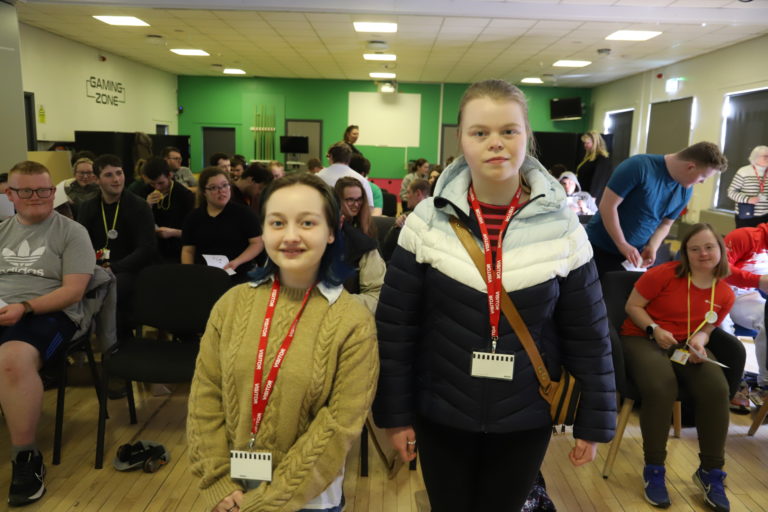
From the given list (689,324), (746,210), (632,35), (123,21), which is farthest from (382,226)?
(123,21)

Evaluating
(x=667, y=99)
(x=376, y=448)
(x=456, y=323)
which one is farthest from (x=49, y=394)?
(x=667, y=99)

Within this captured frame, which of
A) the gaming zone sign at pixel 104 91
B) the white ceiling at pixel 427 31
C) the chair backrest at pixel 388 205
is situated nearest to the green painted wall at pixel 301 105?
the white ceiling at pixel 427 31

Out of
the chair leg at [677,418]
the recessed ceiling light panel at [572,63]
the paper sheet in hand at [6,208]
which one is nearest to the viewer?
the chair leg at [677,418]

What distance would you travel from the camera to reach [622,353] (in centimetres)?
271

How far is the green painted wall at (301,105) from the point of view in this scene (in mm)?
15062

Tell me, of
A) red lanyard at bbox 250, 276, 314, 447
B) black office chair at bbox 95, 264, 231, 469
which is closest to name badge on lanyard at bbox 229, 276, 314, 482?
red lanyard at bbox 250, 276, 314, 447

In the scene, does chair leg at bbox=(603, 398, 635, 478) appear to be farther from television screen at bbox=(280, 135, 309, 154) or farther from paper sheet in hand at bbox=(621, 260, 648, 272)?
television screen at bbox=(280, 135, 309, 154)

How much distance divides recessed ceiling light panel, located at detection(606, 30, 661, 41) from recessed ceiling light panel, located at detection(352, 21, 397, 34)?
313cm

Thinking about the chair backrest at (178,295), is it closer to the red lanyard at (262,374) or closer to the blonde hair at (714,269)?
the red lanyard at (262,374)

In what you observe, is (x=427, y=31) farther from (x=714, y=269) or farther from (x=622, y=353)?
(x=622, y=353)

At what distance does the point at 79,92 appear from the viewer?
10.2 m

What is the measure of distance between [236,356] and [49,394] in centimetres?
276

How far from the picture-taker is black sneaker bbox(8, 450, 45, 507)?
241cm

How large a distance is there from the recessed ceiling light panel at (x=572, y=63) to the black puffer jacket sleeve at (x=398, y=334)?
34.7 ft
